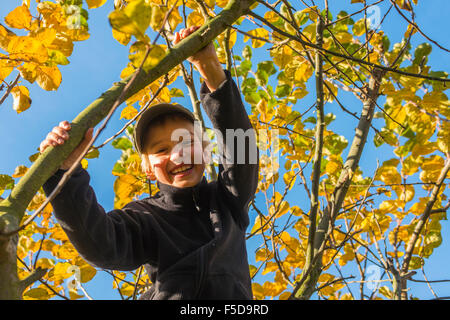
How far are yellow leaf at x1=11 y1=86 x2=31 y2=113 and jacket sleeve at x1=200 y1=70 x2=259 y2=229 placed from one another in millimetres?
673

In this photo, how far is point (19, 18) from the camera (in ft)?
4.82

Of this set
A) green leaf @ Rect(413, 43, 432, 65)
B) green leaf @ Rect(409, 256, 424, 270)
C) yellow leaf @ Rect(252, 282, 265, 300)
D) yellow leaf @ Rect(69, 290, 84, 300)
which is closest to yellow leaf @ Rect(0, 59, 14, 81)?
yellow leaf @ Rect(69, 290, 84, 300)

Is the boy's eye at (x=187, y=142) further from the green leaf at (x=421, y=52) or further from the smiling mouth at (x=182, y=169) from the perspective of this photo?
the green leaf at (x=421, y=52)

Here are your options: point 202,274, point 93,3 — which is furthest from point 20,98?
point 202,274

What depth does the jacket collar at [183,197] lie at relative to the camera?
61.2 inches

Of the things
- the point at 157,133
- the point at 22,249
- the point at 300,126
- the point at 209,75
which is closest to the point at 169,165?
the point at 157,133

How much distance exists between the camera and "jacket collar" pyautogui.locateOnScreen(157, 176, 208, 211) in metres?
1.55

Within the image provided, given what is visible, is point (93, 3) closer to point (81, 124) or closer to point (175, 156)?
point (175, 156)

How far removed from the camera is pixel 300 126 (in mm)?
2717

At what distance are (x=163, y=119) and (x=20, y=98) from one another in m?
0.54

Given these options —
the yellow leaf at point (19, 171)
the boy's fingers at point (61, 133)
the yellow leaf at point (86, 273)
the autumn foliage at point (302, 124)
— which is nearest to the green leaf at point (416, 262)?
the autumn foliage at point (302, 124)

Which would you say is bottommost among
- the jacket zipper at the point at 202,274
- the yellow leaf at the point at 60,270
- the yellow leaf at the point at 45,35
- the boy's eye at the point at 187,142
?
the jacket zipper at the point at 202,274
